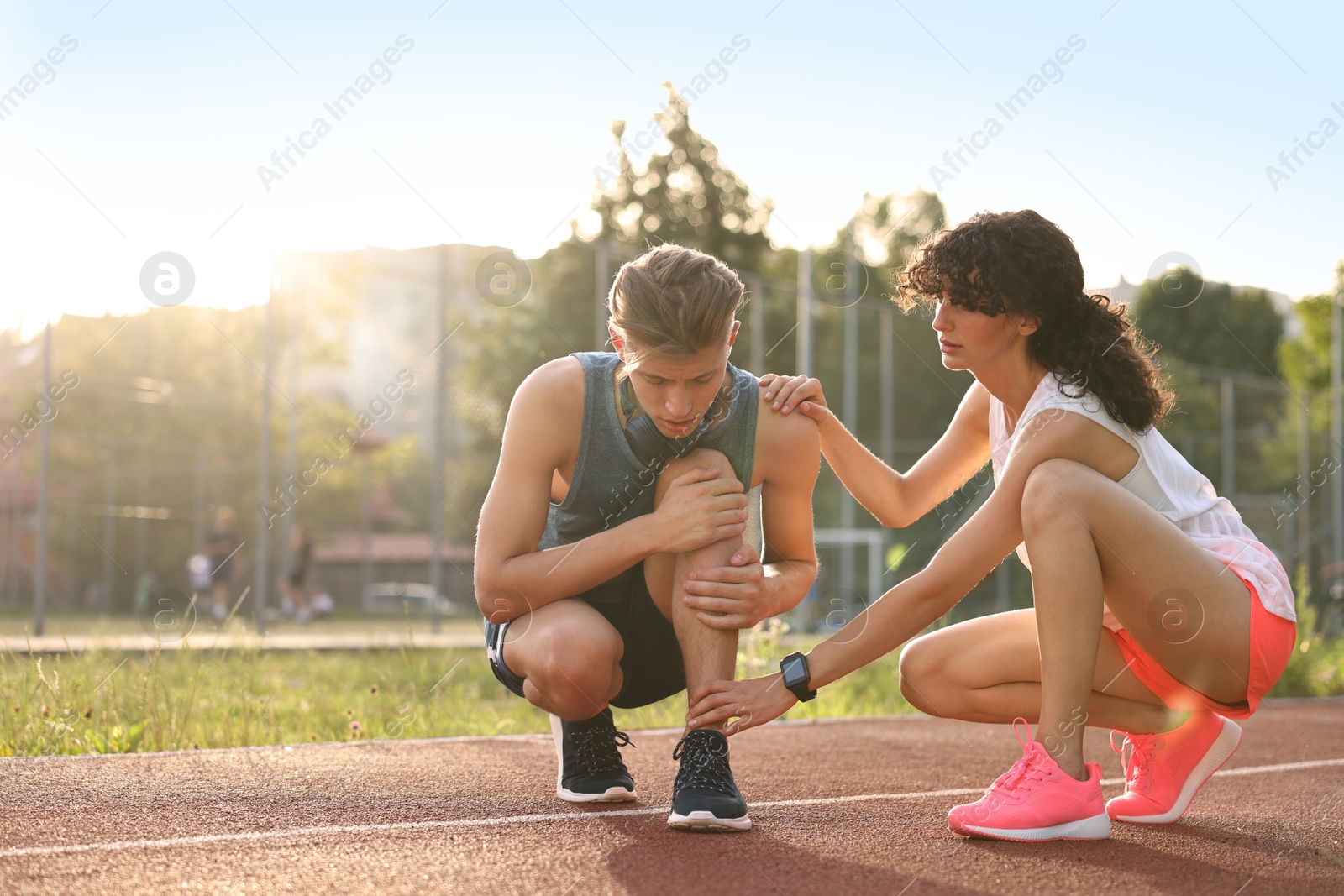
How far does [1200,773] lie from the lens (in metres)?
2.73

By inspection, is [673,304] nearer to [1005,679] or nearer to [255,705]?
[1005,679]

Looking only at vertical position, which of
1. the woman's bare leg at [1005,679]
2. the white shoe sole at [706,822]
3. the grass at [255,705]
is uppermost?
the woman's bare leg at [1005,679]

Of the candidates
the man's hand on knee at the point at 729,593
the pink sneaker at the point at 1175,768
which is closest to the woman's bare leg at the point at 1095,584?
the pink sneaker at the point at 1175,768

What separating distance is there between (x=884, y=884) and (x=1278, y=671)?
1090 mm

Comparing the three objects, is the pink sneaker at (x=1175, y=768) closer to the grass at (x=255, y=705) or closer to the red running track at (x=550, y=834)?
the red running track at (x=550, y=834)

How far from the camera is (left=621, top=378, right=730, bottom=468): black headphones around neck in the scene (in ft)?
9.06

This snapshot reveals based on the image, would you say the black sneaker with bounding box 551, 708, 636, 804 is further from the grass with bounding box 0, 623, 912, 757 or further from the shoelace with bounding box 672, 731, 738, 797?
the grass with bounding box 0, 623, 912, 757

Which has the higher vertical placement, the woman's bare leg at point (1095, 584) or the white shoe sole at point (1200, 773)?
the woman's bare leg at point (1095, 584)

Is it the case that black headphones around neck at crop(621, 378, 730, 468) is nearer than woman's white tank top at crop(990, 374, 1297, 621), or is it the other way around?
woman's white tank top at crop(990, 374, 1297, 621)

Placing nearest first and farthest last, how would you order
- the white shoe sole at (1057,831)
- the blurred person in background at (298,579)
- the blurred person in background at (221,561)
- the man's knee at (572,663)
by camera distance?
1. the white shoe sole at (1057,831)
2. the man's knee at (572,663)
3. the blurred person in background at (298,579)
4. the blurred person in background at (221,561)

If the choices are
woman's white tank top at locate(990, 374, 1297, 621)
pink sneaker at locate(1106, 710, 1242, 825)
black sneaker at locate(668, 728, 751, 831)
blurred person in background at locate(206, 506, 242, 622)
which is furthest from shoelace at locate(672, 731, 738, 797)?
blurred person in background at locate(206, 506, 242, 622)

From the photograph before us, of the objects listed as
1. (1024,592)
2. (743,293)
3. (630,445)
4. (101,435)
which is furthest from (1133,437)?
(101,435)

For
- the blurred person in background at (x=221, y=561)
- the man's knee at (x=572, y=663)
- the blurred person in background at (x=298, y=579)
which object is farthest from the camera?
the blurred person in background at (x=221, y=561)

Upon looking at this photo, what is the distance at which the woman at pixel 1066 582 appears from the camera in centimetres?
240
